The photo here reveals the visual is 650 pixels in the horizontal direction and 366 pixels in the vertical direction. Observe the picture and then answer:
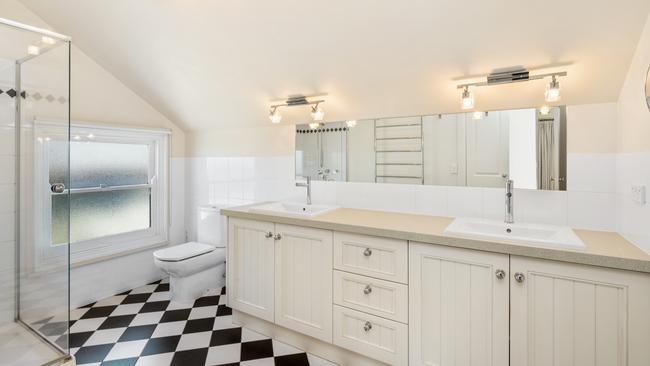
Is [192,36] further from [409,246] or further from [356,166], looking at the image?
[409,246]

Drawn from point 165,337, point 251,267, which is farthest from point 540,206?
point 165,337

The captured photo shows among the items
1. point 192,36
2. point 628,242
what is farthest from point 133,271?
point 628,242

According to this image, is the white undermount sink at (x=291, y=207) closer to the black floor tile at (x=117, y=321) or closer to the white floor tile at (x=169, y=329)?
the white floor tile at (x=169, y=329)

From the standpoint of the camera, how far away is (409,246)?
65.7 inches

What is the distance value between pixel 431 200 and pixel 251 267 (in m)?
1.31

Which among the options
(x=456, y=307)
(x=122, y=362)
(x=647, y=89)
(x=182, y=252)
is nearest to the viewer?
(x=647, y=89)

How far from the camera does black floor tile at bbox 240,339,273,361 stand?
6.57 feet

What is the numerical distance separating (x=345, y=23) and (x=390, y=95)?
586 mm

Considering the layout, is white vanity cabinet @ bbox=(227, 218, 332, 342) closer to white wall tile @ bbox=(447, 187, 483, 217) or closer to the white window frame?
white wall tile @ bbox=(447, 187, 483, 217)

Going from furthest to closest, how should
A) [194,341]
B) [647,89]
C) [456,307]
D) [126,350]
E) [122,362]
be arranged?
[194,341] < [126,350] < [122,362] < [456,307] < [647,89]

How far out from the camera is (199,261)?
8.82 ft

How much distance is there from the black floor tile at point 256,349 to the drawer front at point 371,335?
0.48 metres

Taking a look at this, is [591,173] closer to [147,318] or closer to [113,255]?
[147,318]

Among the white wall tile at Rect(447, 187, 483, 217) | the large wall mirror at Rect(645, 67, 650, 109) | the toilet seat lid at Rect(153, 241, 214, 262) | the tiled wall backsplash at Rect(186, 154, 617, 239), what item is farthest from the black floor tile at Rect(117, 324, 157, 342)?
the large wall mirror at Rect(645, 67, 650, 109)
